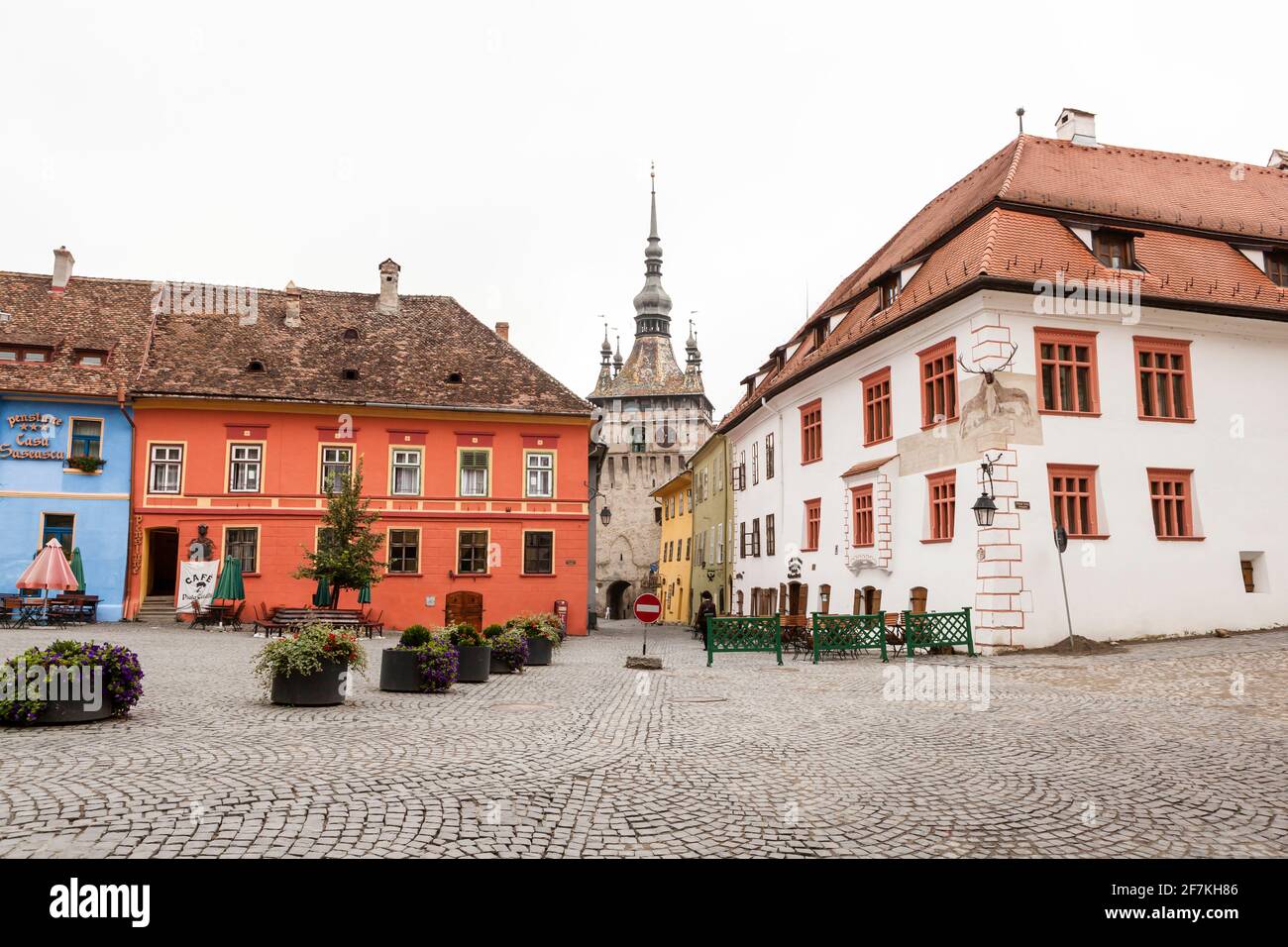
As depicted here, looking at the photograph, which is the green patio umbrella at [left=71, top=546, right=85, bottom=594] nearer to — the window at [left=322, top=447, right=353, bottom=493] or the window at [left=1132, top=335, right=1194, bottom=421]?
the window at [left=322, top=447, right=353, bottom=493]

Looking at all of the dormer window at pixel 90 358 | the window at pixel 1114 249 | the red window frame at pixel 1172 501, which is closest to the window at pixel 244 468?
the dormer window at pixel 90 358

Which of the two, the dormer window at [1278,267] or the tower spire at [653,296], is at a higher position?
the tower spire at [653,296]

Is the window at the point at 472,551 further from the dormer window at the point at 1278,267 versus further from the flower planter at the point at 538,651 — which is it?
the dormer window at the point at 1278,267

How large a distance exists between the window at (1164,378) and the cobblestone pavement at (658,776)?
9.87 metres

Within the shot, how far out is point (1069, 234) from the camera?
22656mm

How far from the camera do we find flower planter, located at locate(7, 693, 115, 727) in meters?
8.86

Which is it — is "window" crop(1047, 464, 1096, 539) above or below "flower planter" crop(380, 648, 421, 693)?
above

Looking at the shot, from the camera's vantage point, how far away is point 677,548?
5675 cm

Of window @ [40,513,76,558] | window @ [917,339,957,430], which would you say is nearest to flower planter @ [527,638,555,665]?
window @ [917,339,957,430]

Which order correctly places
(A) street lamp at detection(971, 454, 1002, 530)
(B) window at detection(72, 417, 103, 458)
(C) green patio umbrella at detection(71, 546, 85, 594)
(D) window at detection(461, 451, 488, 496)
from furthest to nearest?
1. (D) window at detection(461, 451, 488, 496)
2. (B) window at detection(72, 417, 103, 458)
3. (C) green patio umbrella at detection(71, 546, 85, 594)
4. (A) street lamp at detection(971, 454, 1002, 530)

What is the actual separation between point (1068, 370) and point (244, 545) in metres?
25.4

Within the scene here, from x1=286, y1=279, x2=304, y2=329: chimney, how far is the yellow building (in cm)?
2392

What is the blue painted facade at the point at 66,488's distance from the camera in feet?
95.6
